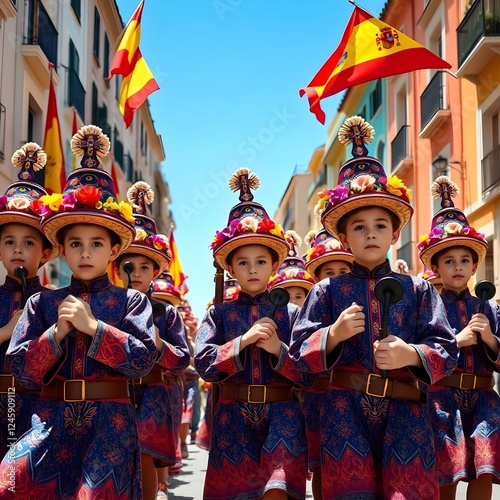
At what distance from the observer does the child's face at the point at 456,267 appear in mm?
6852

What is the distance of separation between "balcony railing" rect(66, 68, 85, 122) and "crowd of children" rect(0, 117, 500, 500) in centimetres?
1441

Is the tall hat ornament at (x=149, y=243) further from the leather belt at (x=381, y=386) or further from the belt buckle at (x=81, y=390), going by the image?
the leather belt at (x=381, y=386)

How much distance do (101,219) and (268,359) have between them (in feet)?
4.93

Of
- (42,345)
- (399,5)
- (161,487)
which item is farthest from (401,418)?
(399,5)

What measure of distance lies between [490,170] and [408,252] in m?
6.61

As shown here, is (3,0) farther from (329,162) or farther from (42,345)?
(329,162)

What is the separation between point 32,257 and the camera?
5.96 metres

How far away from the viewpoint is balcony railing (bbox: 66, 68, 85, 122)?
20.2 m

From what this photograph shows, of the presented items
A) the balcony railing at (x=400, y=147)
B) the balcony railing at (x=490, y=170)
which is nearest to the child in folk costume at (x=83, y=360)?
the balcony railing at (x=490, y=170)

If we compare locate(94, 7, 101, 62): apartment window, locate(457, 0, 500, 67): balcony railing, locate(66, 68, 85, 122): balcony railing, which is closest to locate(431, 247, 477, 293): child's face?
locate(457, 0, 500, 67): balcony railing

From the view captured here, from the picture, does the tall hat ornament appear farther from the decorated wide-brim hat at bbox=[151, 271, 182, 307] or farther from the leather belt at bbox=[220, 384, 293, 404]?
the leather belt at bbox=[220, 384, 293, 404]

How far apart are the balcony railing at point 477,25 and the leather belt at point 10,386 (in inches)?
481

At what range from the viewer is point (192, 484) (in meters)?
9.86

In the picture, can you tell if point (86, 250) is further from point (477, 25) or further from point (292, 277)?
point (477, 25)
